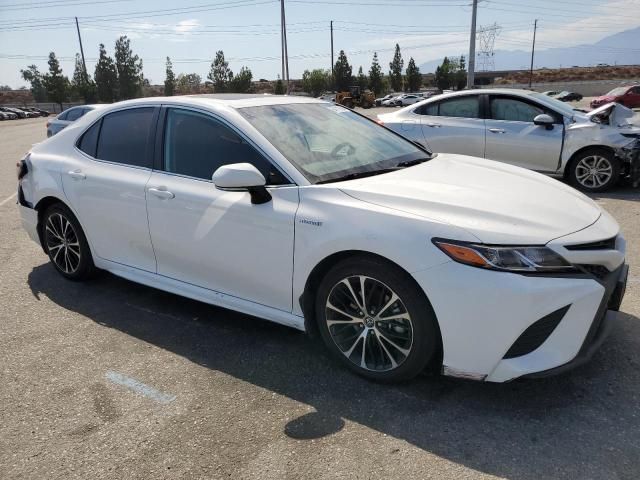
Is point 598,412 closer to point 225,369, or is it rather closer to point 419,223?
point 419,223

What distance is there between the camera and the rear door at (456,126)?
8289 millimetres

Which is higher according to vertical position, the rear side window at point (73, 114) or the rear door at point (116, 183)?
the rear door at point (116, 183)

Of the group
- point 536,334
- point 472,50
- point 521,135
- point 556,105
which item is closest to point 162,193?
point 536,334

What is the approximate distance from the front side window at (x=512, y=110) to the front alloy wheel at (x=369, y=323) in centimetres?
619

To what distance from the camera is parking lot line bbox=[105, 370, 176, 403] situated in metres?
3.02

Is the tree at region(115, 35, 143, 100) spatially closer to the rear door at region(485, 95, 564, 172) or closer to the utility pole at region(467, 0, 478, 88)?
the utility pole at region(467, 0, 478, 88)

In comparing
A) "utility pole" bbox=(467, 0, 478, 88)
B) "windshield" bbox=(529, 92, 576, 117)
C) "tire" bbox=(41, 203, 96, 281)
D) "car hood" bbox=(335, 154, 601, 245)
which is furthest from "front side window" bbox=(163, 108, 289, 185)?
"utility pole" bbox=(467, 0, 478, 88)

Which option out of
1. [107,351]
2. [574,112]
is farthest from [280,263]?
[574,112]

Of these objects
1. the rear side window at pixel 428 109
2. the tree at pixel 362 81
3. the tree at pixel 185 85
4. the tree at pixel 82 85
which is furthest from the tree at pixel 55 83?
the rear side window at pixel 428 109

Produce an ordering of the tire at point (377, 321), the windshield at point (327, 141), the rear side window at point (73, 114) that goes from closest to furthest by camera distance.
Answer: the tire at point (377, 321), the windshield at point (327, 141), the rear side window at point (73, 114)

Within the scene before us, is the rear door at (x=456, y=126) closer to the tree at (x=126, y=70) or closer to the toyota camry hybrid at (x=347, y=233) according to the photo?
the toyota camry hybrid at (x=347, y=233)

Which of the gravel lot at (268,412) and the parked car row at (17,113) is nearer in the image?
the gravel lot at (268,412)

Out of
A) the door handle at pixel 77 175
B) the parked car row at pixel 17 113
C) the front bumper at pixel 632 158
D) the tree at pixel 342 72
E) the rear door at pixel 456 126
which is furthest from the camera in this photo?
the tree at pixel 342 72

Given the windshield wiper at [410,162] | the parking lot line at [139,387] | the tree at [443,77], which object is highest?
the windshield wiper at [410,162]
